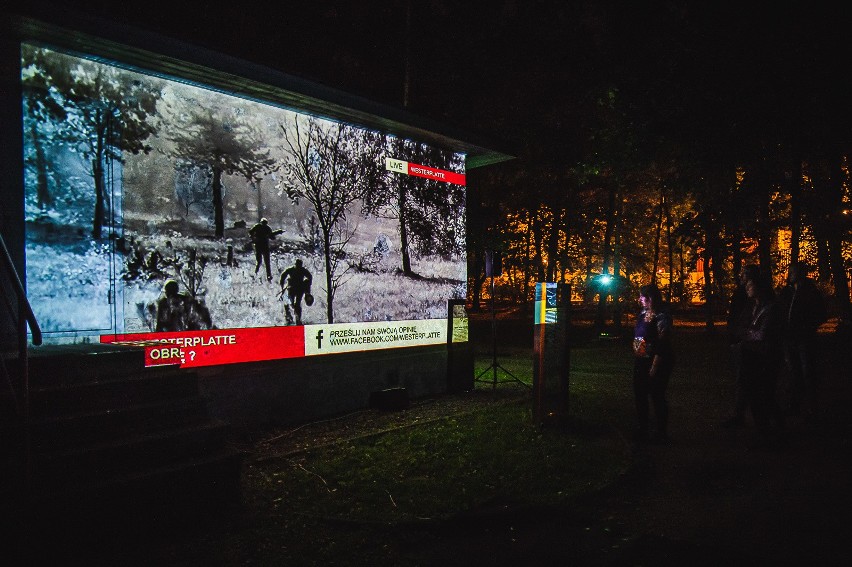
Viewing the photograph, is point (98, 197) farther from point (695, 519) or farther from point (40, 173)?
point (695, 519)

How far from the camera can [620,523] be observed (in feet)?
16.8

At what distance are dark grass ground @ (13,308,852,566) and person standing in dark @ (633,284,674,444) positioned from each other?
1.33ft

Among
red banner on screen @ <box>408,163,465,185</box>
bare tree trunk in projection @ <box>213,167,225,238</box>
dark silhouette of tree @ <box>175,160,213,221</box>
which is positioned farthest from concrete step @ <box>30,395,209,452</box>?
red banner on screen @ <box>408,163,465,185</box>

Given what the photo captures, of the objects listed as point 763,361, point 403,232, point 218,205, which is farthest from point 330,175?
point 763,361

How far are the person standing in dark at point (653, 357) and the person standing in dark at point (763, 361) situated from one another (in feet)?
3.47

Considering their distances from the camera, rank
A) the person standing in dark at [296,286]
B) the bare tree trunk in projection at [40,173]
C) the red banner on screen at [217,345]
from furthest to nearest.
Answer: the person standing in dark at [296,286] < the red banner on screen at [217,345] < the bare tree trunk in projection at [40,173]

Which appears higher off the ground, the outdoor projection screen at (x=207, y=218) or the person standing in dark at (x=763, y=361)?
the outdoor projection screen at (x=207, y=218)

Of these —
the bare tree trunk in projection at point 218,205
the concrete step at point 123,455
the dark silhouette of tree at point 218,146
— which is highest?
the dark silhouette of tree at point 218,146

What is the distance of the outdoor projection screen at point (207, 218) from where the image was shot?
6.97 metres

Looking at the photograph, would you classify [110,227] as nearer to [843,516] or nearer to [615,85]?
[843,516]

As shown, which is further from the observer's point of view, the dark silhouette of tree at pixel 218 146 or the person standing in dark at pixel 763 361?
the dark silhouette of tree at pixel 218 146

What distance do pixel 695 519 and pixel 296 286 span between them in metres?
6.44

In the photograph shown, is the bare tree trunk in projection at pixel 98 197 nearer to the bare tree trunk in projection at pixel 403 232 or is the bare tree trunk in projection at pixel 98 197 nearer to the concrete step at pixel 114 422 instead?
the concrete step at pixel 114 422

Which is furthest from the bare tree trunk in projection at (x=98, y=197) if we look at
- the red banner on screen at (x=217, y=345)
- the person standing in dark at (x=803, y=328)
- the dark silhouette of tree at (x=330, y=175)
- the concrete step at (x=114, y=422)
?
the person standing in dark at (x=803, y=328)
